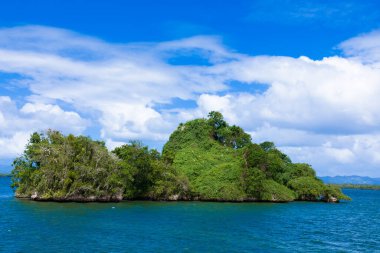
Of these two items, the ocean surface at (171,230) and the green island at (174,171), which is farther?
the green island at (174,171)

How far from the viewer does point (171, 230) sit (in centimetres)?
4516

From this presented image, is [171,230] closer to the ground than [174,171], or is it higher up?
closer to the ground

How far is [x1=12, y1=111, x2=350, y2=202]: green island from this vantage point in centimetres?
7012

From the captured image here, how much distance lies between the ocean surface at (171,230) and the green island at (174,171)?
22.0 ft

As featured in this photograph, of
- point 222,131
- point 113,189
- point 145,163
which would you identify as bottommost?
point 113,189

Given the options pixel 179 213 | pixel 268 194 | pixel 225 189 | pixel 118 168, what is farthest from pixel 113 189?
pixel 268 194

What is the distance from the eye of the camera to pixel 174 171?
277 ft

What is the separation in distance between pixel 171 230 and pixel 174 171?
130 feet

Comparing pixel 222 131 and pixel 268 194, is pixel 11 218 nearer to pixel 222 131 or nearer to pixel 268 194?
pixel 268 194

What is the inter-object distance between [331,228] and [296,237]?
11.0m

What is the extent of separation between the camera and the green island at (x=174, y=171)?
7012 centimetres

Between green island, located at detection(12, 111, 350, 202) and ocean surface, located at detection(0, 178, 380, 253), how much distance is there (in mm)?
6699

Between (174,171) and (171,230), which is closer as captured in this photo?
(171,230)

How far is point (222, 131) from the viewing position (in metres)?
105
